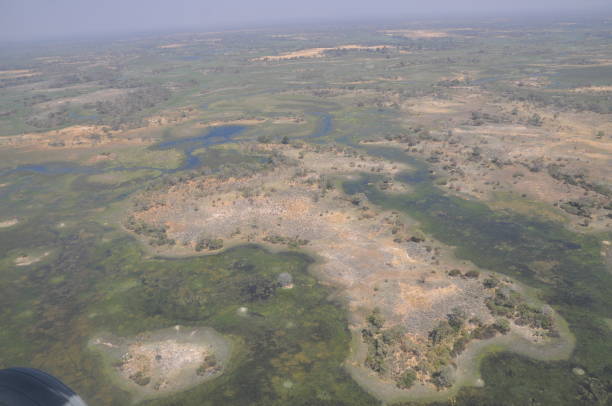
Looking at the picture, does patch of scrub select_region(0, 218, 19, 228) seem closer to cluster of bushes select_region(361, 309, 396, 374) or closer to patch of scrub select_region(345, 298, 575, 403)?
patch of scrub select_region(345, 298, 575, 403)

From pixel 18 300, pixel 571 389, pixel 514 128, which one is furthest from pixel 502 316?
pixel 514 128

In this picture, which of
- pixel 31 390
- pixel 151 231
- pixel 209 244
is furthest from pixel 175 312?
pixel 31 390

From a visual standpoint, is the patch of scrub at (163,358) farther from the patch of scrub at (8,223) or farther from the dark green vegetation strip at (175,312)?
the patch of scrub at (8,223)

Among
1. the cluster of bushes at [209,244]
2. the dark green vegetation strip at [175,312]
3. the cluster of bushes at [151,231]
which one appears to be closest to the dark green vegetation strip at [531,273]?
the dark green vegetation strip at [175,312]

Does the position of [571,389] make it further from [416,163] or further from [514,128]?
[514,128]

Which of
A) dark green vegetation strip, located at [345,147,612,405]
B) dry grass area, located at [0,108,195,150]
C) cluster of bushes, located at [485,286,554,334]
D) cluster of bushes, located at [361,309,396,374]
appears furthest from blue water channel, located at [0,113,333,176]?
cluster of bushes, located at [485,286,554,334]
